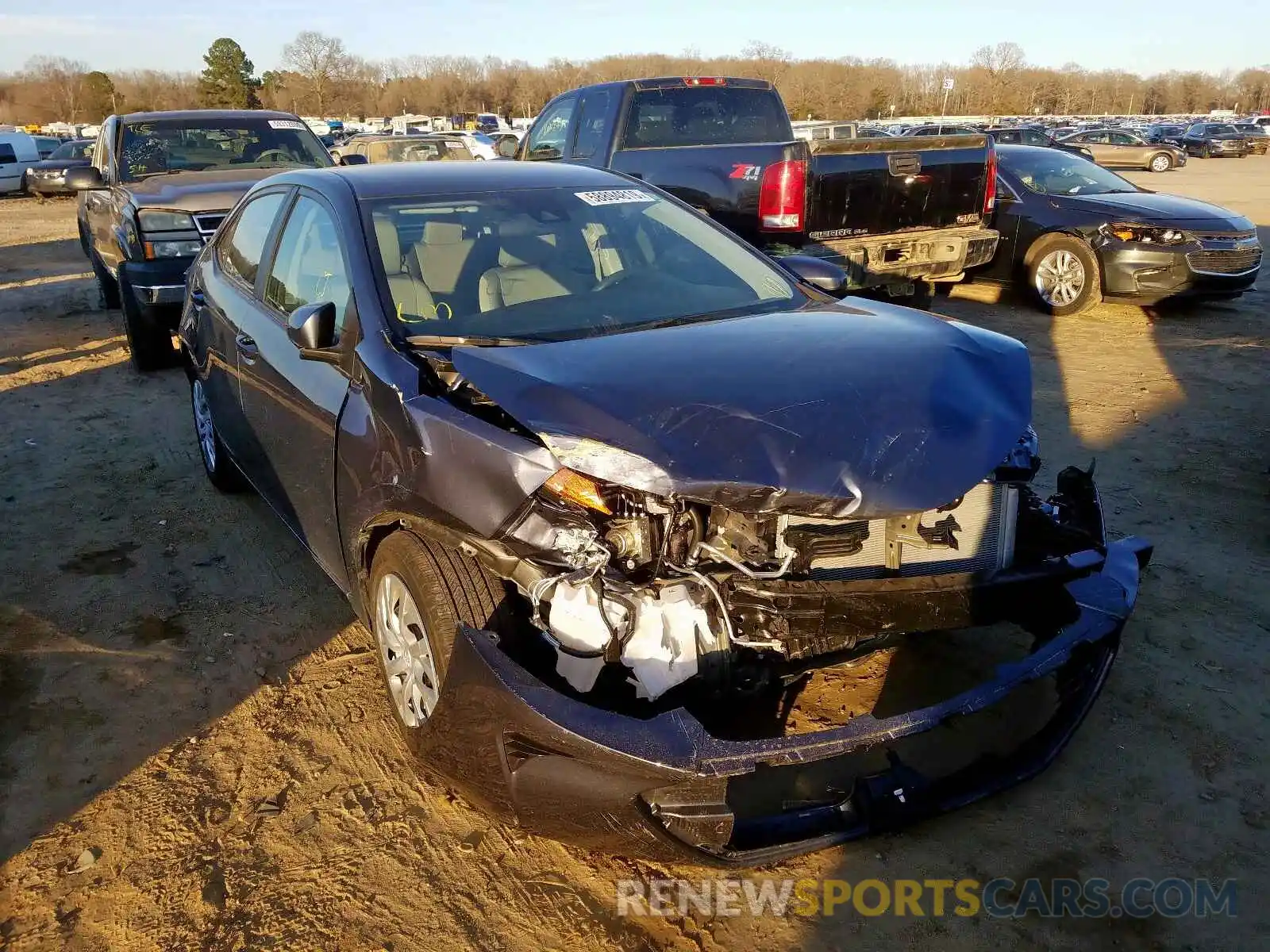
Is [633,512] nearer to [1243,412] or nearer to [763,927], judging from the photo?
[763,927]

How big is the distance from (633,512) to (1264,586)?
3053 mm

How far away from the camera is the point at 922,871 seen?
2.55 meters

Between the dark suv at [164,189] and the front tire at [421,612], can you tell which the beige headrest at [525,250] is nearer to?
the front tire at [421,612]

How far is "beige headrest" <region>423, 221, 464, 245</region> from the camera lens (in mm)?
3426

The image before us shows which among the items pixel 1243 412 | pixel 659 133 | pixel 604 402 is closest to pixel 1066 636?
pixel 604 402

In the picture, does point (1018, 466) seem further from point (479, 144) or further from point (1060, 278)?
point (479, 144)

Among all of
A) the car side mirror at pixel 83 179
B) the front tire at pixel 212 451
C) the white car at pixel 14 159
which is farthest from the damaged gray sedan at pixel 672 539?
the white car at pixel 14 159

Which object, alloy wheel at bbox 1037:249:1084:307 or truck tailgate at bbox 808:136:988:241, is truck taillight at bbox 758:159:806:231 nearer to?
truck tailgate at bbox 808:136:988:241

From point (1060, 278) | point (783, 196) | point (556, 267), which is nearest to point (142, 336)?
point (783, 196)

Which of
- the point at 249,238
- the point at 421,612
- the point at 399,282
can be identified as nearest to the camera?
the point at 421,612

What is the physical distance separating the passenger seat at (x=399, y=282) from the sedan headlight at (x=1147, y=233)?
311 inches

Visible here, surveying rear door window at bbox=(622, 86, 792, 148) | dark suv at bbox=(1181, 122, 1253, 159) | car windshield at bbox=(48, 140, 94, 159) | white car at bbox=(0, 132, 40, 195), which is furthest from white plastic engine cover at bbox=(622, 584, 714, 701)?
dark suv at bbox=(1181, 122, 1253, 159)

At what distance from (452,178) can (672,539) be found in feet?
6.66

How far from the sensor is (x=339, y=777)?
298cm
